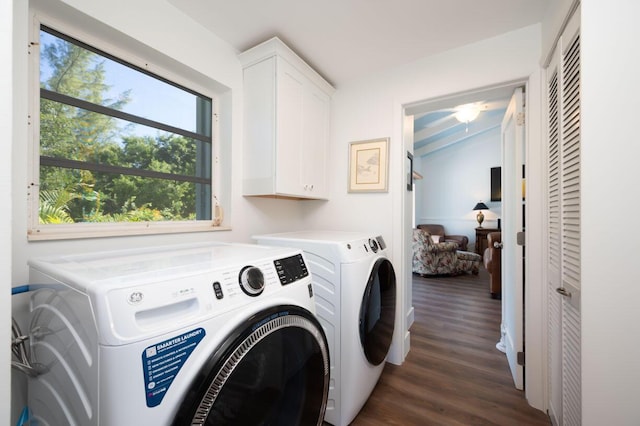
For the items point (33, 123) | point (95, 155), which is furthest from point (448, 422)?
point (33, 123)

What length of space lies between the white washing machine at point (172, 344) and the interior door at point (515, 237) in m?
1.54

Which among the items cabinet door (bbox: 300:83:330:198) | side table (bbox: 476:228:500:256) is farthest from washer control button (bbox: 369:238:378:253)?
side table (bbox: 476:228:500:256)

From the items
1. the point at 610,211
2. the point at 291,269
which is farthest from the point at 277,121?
the point at 610,211

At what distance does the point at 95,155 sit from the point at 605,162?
2132 mm

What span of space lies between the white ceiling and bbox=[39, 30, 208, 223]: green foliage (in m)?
0.65

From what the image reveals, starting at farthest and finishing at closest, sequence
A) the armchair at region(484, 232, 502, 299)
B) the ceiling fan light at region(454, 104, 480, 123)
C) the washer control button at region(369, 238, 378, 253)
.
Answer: the ceiling fan light at region(454, 104, 480, 123) → the armchair at region(484, 232, 502, 299) → the washer control button at region(369, 238, 378, 253)

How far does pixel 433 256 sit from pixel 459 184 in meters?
3.07

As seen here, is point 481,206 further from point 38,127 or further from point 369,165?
point 38,127

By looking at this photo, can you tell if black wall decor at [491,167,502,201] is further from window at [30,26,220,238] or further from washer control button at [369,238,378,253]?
window at [30,26,220,238]

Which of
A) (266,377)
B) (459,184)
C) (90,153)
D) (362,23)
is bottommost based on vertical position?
(266,377)

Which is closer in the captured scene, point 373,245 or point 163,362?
point 163,362

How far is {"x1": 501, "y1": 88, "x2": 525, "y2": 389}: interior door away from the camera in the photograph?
170cm

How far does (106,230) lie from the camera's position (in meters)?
1.27

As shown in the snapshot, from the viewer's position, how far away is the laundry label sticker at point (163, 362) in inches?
21.1
